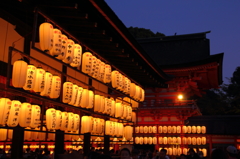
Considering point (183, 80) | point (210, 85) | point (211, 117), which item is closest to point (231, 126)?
point (211, 117)

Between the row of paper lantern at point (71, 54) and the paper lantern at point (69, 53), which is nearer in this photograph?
the row of paper lantern at point (71, 54)

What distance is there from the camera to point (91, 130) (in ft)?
39.0

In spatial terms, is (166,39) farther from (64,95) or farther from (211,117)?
(64,95)

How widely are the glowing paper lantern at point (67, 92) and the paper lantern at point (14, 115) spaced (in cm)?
170

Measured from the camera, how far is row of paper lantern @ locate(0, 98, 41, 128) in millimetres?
7547

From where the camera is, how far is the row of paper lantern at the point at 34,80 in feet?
24.1

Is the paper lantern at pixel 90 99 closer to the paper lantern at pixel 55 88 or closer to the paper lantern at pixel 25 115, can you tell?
the paper lantern at pixel 55 88

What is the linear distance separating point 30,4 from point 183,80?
50.1ft

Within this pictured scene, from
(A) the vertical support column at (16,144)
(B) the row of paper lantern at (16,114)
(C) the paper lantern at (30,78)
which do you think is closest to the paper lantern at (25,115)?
(B) the row of paper lantern at (16,114)

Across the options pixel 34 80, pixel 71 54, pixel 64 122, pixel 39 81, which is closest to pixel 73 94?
pixel 64 122

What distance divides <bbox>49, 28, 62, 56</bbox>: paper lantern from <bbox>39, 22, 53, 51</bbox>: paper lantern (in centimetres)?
15

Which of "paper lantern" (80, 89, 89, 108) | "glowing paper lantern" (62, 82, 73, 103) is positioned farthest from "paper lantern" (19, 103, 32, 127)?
"paper lantern" (80, 89, 89, 108)

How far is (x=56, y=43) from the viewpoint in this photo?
8.09 meters

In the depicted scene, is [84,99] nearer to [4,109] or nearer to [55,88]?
[55,88]
